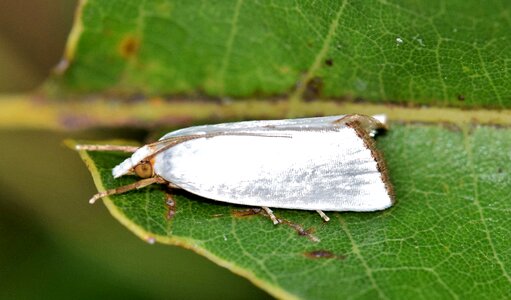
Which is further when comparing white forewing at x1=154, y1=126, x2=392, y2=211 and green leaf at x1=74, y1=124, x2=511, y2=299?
white forewing at x1=154, y1=126, x2=392, y2=211

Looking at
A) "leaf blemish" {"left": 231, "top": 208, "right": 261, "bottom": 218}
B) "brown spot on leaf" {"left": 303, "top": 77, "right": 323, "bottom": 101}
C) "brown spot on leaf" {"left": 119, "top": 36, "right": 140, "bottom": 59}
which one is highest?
"brown spot on leaf" {"left": 119, "top": 36, "right": 140, "bottom": 59}

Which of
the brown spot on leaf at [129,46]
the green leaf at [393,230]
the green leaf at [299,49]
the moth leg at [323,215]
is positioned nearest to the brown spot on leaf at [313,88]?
the green leaf at [299,49]

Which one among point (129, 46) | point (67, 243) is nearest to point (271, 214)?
point (129, 46)

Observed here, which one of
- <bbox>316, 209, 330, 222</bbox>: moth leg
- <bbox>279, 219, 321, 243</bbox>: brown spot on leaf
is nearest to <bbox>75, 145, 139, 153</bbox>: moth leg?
<bbox>279, 219, 321, 243</bbox>: brown spot on leaf

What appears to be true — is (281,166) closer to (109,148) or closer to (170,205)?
(170,205)

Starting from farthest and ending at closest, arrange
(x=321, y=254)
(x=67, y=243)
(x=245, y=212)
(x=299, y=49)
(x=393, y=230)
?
(x=67, y=243)
(x=299, y=49)
(x=245, y=212)
(x=393, y=230)
(x=321, y=254)

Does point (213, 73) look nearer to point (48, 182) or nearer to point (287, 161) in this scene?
point (287, 161)

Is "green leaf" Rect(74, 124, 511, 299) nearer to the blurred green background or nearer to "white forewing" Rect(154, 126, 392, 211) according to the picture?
"white forewing" Rect(154, 126, 392, 211)
